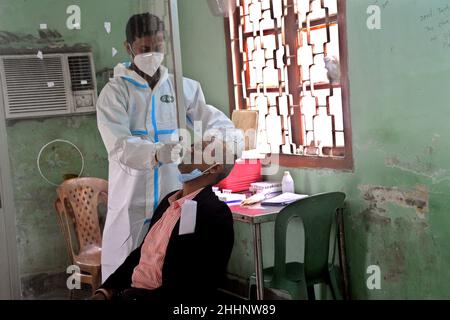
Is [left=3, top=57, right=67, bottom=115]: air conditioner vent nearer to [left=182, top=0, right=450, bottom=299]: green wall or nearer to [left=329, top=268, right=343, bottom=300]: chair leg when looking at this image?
[left=182, top=0, right=450, bottom=299]: green wall

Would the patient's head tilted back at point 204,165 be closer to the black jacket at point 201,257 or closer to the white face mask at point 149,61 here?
the black jacket at point 201,257

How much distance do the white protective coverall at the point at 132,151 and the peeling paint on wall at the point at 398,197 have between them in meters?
1.16

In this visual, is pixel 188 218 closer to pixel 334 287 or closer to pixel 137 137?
pixel 137 137

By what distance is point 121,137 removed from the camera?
230 cm

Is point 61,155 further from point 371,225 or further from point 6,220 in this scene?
point 371,225

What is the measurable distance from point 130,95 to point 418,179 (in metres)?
1.36

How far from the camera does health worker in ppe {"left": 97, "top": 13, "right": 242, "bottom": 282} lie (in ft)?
7.57

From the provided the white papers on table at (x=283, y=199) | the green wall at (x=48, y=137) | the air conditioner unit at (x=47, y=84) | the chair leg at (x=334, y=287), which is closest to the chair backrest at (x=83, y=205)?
the green wall at (x=48, y=137)

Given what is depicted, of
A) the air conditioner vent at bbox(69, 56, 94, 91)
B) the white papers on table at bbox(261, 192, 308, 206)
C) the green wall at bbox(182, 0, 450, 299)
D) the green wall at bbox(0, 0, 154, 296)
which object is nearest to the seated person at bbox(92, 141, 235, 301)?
the green wall at bbox(0, 0, 154, 296)

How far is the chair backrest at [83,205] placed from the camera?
93.2 inches

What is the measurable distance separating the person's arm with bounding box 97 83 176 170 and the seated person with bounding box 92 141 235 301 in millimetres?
118

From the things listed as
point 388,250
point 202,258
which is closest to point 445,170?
point 388,250

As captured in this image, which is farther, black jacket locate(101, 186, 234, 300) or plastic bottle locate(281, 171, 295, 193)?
plastic bottle locate(281, 171, 295, 193)

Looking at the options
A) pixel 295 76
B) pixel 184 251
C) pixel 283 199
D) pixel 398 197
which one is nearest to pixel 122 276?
pixel 184 251
